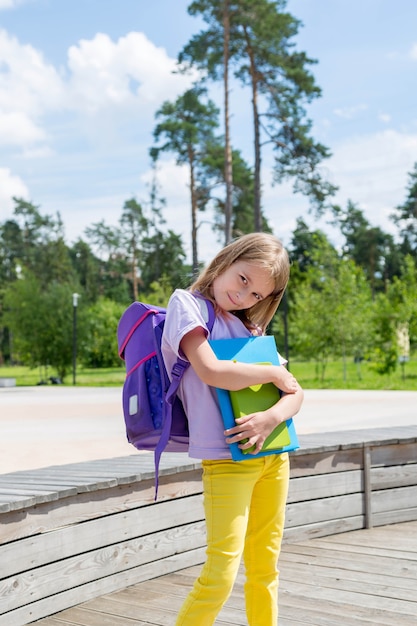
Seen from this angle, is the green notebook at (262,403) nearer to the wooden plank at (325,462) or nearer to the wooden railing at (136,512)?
the wooden railing at (136,512)

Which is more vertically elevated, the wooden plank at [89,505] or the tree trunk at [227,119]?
the tree trunk at [227,119]

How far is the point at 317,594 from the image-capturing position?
12.6 feet

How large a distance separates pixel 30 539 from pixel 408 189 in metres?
63.4

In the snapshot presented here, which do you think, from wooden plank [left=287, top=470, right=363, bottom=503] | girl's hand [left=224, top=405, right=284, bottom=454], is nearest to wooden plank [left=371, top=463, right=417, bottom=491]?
wooden plank [left=287, top=470, right=363, bottom=503]

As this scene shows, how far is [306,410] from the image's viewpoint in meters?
14.6

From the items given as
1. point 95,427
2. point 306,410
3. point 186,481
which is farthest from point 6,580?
point 306,410

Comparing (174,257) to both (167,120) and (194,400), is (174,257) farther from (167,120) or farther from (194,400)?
(194,400)

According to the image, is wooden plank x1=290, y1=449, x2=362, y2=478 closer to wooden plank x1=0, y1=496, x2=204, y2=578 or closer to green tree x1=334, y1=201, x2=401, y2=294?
wooden plank x1=0, y1=496, x2=204, y2=578

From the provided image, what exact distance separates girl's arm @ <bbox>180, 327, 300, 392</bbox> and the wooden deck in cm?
140

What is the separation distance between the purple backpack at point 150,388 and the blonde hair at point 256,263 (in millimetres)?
97

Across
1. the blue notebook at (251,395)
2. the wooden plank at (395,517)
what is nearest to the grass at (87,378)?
the wooden plank at (395,517)

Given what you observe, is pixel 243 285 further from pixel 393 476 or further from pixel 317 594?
pixel 393 476

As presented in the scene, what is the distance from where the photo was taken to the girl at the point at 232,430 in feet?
8.29

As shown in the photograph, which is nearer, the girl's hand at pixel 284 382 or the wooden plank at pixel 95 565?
the girl's hand at pixel 284 382
